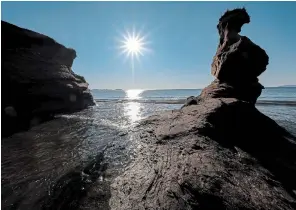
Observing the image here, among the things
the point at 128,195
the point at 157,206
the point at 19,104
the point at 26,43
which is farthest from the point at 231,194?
the point at 26,43

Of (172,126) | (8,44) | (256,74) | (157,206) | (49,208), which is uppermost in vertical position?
(8,44)

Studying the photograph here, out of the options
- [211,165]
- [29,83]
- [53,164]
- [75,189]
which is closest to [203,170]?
[211,165]

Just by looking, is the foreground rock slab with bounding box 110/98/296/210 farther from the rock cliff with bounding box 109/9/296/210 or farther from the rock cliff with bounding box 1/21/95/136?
the rock cliff with bounding box 1/21/95/136

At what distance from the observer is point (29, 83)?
66.2 ft

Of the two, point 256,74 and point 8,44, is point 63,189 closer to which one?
point 256,74

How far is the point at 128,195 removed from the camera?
207 inches

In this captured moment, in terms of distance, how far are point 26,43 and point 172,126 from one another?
2297cm

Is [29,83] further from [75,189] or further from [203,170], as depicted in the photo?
[203,170]

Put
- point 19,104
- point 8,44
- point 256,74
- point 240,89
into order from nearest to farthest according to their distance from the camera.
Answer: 1. point 240,89
2. point 256,74
3. point 19,104
4. point 8,44

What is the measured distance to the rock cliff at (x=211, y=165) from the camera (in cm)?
466

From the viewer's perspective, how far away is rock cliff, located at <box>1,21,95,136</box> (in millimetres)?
18359

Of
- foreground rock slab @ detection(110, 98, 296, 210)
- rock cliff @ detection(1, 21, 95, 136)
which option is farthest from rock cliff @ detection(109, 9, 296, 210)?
rock cliff @ detection(1, 21, 95, 136)

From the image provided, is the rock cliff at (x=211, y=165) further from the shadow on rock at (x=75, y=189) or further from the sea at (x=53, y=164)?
the shadow on rock at (x=75, y=189)

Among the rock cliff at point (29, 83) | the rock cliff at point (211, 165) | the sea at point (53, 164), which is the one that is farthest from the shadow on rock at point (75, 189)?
the rock cliff at point (29, 83)
